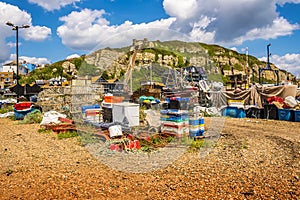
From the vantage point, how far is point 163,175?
448 cm

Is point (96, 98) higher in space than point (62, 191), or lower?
higher

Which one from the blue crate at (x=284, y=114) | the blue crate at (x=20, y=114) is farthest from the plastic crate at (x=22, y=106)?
the blue crate at (x=284, y=114)

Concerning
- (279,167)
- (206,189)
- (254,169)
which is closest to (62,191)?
(206,189)

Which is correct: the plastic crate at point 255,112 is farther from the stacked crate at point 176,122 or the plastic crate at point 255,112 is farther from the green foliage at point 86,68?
the green foliage at point 86,68

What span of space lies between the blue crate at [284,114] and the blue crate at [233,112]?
168 cm

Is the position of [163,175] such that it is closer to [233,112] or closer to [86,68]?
[86,68]

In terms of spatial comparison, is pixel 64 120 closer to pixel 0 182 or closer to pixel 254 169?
pixel 0 182

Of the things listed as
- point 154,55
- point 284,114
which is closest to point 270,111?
point 284,114

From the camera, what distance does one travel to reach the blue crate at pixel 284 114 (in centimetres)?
1167

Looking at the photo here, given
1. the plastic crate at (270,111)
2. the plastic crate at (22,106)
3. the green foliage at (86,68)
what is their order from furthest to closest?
1. the plastic crate at (22,106)
2. the plastic crate at (270,111)
3. the green foliage at (86,68)

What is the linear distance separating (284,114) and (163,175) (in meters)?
9.44

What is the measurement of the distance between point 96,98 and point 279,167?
8548 millimetres

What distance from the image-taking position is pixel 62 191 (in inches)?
150

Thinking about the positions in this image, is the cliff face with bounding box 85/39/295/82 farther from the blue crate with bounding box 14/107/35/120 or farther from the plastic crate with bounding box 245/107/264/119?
the blue crate with bounding box 14/107/35/120
